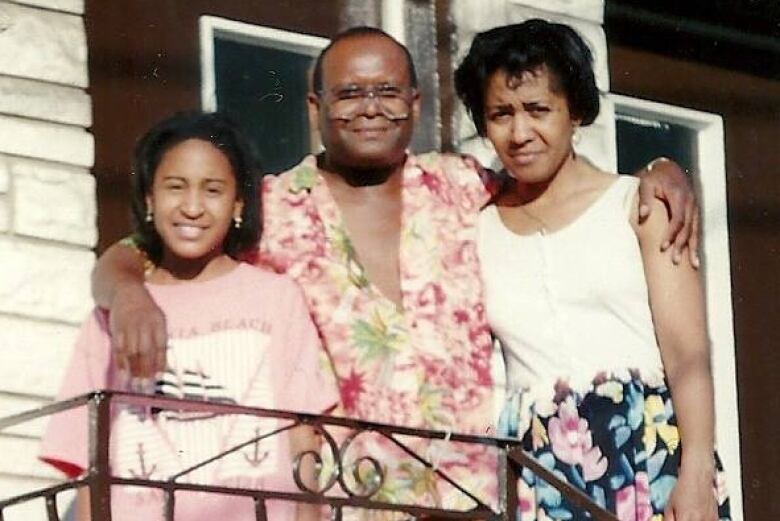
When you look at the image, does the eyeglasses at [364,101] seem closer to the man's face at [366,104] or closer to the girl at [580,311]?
the man's face at [366,104]

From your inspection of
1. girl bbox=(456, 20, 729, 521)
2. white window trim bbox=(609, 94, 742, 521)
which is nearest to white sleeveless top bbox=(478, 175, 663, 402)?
girl bbox=(456, 20, 729, 521)

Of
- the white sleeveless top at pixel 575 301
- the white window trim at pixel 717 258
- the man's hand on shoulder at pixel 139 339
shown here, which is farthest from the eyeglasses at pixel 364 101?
the white window trim at pixel 717 258

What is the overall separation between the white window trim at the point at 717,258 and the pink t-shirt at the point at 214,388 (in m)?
1.64

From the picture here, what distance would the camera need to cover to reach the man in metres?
5.24

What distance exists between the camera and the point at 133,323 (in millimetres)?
4918

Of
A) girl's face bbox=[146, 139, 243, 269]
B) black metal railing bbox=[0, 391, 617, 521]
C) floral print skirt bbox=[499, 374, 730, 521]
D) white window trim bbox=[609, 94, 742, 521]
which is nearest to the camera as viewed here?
black metal railing bbox=[0, 391, 617, 521]

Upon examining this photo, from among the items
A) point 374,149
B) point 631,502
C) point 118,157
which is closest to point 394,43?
point 374,149

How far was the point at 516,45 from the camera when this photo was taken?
541 cm

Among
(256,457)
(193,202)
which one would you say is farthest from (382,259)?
(256,457)

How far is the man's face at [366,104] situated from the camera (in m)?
5.30

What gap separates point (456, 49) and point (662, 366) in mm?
1224

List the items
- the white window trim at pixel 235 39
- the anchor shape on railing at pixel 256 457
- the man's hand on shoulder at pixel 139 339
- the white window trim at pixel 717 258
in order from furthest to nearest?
the white window trim at pixel 717 258, the white window trim at pixel 235 39, the anchor shape on railing at pixel 256 457, the man's hand on shoulder at pixel 139 339

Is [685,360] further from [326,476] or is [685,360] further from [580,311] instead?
[326,476]

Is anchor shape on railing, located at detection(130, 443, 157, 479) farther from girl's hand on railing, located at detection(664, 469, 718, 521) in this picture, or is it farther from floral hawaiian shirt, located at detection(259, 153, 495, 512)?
girl's hand on railing, located at detection(664, 469, 718, 521)
